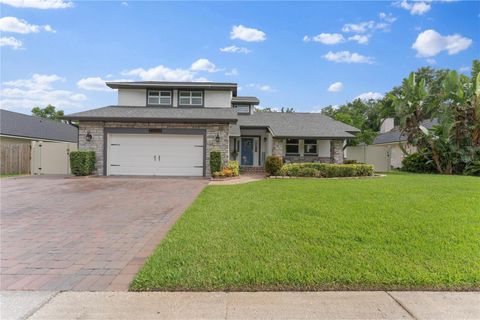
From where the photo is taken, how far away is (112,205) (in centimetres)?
780

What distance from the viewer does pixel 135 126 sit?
1475cm

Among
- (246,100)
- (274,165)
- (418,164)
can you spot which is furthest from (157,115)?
(418,164)

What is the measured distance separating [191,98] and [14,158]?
10807 millimetres

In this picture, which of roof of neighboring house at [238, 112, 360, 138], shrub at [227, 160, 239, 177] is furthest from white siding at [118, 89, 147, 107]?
shrub at [227, 160, 239, 177]

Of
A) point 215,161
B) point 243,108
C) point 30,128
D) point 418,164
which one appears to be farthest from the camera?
point 243,108

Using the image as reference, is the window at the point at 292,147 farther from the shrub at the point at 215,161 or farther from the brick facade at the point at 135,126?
the shrub at the point at 215,161

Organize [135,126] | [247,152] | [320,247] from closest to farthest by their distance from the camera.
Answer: [320,247] < [135,126] < [247,152]

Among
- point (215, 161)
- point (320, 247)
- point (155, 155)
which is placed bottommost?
point (320, 247)

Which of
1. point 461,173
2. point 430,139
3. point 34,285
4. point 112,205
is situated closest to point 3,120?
point 112,205

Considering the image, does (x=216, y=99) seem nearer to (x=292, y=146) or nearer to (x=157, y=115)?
(x=157, y=115)

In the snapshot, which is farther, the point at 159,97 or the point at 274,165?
the point at 159,97

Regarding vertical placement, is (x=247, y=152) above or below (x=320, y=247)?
above

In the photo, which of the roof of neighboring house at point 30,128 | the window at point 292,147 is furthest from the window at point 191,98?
the roof of neighboring house at point 30,128

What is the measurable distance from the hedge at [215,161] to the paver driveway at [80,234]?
4.20 metres
